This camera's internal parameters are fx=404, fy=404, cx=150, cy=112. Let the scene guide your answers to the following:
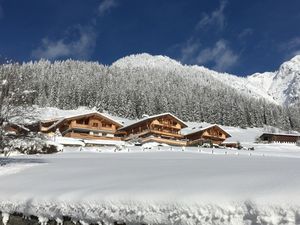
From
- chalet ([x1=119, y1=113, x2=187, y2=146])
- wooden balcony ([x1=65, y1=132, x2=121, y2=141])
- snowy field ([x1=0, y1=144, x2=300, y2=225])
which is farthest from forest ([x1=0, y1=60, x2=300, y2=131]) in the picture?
snowy field ([x1=0, y1=144, x2=300, y2=225])

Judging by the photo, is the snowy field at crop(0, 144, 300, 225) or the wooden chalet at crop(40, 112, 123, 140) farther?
the wooden chalet at crop(40, 112, 123, 140)

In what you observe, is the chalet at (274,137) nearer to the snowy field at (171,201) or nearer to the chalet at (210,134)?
the chalet at (210,134)

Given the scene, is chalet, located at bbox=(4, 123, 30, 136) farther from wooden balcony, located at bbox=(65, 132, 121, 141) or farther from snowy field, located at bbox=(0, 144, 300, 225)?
wooden balcony, located at bbox=(65, 132, 121, 141)

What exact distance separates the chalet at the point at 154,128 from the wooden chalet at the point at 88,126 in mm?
6261

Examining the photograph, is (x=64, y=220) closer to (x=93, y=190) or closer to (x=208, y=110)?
(x=93, y=190)

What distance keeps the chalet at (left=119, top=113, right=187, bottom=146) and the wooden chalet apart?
6.26 meters

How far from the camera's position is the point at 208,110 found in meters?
160

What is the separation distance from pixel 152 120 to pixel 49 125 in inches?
875

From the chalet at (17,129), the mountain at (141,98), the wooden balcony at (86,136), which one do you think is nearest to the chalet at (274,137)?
the mountain at (141,98)

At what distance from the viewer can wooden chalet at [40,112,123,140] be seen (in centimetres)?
7383

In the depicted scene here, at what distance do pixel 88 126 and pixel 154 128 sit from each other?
1623 centimetres

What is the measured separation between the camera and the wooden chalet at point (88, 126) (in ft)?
242

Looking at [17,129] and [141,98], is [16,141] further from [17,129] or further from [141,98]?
[141,98]

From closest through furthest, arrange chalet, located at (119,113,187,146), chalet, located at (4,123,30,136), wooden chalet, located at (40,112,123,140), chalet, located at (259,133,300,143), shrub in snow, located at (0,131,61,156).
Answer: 1. shrub in snow, located at (0,131,61,156)
2. chalet, located at (4,123,30,136)
3. wooden chalet, located at (40,112,123,140)
4. chalet, located at (119,113,187,146)
5. chalet, located at (259,133,300,143)
